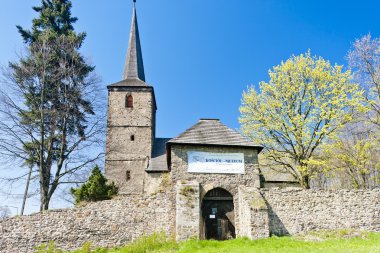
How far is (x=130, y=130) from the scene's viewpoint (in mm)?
28297

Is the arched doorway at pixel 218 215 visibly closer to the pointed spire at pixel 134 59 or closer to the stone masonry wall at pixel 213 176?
the stone masonry wall at pixel 213 176

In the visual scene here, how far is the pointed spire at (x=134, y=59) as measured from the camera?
1221 inches

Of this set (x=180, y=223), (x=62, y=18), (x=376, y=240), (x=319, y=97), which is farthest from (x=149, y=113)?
(x=376, y=240)

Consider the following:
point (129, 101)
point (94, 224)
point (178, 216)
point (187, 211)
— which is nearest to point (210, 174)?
point (187, 211)

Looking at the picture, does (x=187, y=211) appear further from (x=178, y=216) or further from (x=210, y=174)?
(x=210, y=174)

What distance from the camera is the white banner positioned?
14.1 metres

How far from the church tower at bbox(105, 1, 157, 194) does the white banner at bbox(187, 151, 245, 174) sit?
12.7 m

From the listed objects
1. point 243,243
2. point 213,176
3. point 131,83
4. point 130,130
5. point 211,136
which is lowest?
point 243,243

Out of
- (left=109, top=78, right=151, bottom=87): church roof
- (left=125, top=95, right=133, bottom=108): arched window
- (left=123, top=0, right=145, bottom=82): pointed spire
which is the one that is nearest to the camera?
(left=125, top=95, right=133, bottom=108): arched window

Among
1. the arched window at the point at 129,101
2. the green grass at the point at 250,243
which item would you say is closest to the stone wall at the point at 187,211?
the green grass at the point at 250,243

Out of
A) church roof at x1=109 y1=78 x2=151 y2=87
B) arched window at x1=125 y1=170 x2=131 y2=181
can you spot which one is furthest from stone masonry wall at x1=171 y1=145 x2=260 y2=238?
church roof at x1=109 y1=78 x2=151 y2=87

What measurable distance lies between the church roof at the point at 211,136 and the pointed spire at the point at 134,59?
55.3ft

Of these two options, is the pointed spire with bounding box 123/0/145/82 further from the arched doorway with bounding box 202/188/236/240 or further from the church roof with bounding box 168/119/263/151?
the arched doorway with bounding box 202/188/236/240

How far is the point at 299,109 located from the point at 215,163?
643cm
